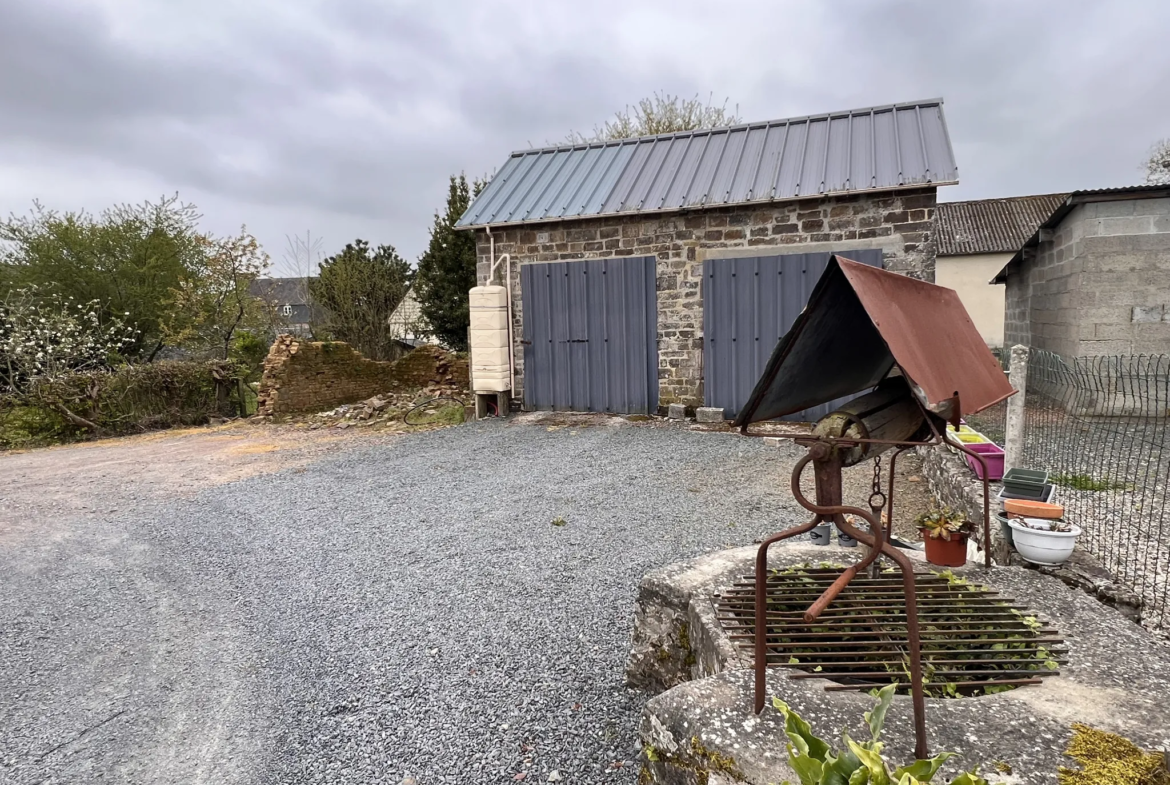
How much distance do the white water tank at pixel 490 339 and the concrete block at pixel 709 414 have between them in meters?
2.87

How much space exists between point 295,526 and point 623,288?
5294 millimetres

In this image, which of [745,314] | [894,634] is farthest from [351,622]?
[745,314]

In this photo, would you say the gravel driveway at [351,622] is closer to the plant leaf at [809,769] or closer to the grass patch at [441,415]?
the plant leaf at [809,769]

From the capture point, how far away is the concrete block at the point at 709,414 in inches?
332

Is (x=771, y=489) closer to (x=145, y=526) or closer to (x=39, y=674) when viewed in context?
(x=39, y=674)

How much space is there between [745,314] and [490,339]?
358 cm

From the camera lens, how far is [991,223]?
2420 cm

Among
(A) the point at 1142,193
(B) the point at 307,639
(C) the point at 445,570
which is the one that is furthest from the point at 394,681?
(A) the point at 1142,193

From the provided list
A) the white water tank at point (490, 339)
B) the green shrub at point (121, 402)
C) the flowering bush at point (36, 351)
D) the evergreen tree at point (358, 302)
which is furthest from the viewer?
the evergreen tree at point (358, 302)

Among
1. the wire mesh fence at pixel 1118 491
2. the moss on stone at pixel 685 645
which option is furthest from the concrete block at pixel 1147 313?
the moss on stone at pixel 685 645

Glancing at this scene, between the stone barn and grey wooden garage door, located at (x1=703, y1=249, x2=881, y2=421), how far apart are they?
2 cm

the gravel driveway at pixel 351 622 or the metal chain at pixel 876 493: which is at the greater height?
the metal chain at pixel 876 493

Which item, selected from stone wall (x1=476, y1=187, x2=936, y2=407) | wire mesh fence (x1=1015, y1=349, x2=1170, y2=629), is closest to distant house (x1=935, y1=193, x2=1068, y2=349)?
wire mesh fence (x1=1015, y1=349, x2=1170, y2=629)

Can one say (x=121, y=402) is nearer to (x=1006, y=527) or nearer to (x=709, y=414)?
(x=709, y=414)
